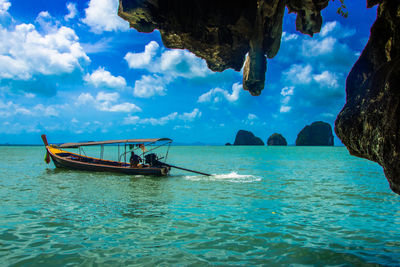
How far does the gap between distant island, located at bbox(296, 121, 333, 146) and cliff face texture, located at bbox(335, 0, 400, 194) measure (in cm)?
14219

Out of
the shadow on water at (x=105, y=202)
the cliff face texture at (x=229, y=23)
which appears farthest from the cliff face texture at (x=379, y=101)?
the shadow on water at (x=105, y=202)

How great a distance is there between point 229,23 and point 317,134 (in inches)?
5559

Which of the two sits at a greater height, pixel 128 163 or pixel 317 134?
pixel 317 134

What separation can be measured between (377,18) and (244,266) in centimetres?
555

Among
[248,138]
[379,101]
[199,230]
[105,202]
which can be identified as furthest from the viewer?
[248,138]

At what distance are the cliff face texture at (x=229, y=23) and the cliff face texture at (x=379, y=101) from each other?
12.3 feet

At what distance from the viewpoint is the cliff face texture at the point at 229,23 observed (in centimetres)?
920

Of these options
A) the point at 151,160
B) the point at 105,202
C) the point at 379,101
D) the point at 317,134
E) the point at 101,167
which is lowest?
the point at 105,202

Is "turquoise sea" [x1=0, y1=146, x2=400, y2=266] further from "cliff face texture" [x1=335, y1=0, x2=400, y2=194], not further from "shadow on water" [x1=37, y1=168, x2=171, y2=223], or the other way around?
"cliff face texture" [x1=335, y1=0, x2=400, y2=194]

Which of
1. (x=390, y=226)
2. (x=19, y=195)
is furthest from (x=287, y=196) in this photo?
(x=19, y=195)

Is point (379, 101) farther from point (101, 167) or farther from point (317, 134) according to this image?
point (317, 134)

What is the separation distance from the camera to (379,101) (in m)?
3.69

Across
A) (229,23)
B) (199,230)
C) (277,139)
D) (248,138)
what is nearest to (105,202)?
(199,230)

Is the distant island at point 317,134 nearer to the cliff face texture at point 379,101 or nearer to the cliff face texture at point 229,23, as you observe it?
the cliff face texture at point 229,23
